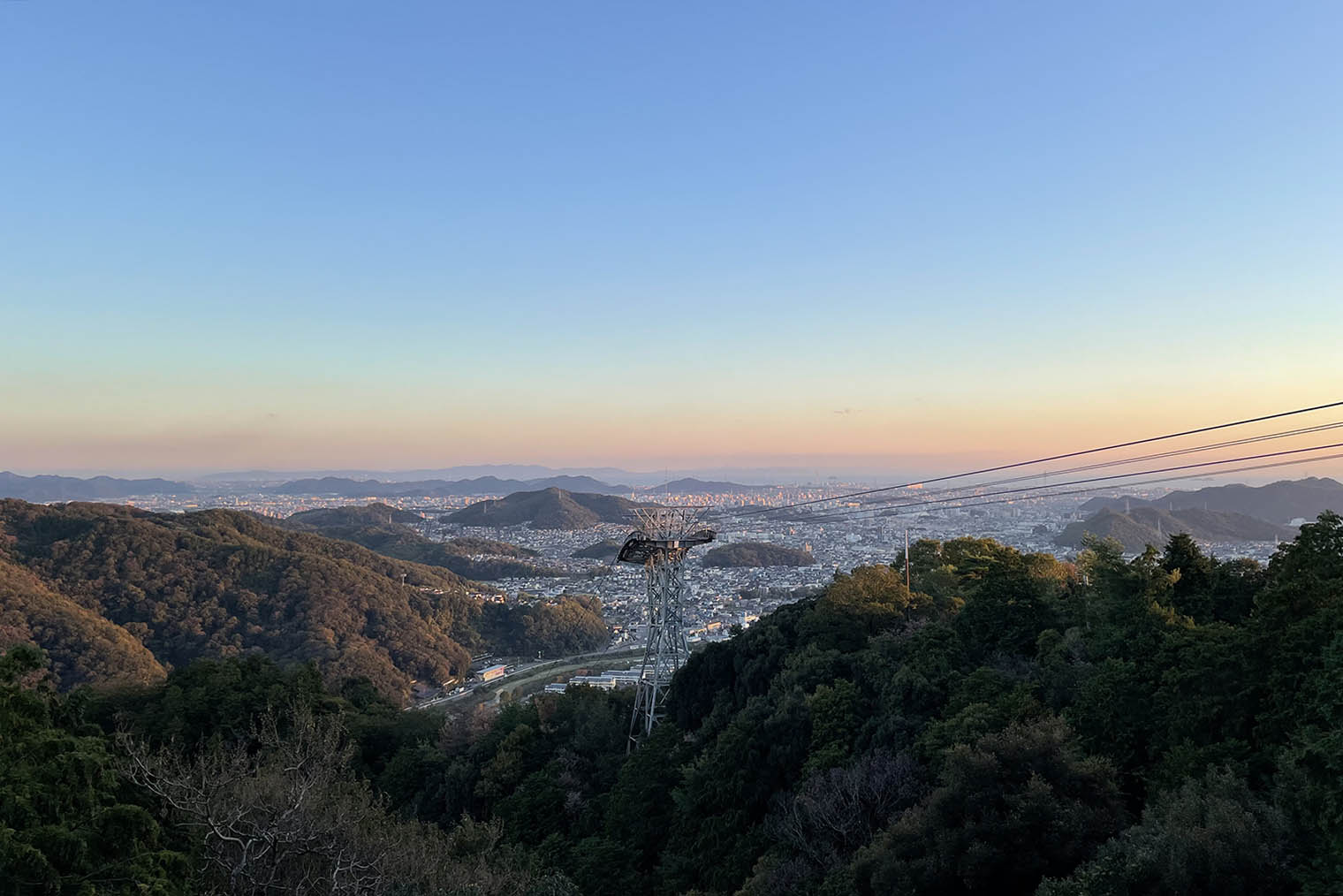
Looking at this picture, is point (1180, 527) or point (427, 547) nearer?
point (1180, 527)

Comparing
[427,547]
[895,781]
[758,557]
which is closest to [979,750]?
[895,781]

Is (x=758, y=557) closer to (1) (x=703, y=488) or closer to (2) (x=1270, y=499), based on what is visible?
(2) (x=1270, y=499)

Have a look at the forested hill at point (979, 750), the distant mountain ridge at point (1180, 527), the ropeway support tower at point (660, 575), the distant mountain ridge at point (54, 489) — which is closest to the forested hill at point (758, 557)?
the distant mountain ridge at point (1180, 527)

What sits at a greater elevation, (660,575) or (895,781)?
(660,575)

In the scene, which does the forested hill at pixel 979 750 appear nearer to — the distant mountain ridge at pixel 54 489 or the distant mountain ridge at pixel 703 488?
the distant mountain ridge at pixel 703 488

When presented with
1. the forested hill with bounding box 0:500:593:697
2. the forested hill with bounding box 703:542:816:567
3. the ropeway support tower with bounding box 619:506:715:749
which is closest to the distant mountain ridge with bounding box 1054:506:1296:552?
the forested hill with bounding box 703:542:816:567

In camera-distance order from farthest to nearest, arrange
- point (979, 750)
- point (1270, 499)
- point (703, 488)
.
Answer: point (703, 488), point (1270, 499), point (979, 750)
